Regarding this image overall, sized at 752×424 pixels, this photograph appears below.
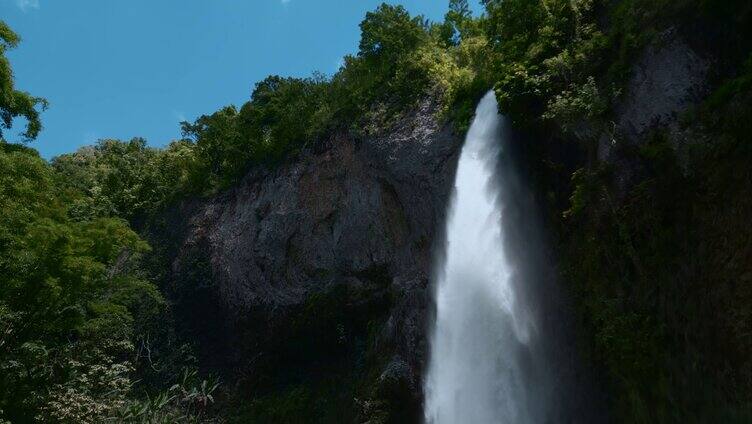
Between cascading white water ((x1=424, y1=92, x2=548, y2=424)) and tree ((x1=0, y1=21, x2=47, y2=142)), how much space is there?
32.7 ft

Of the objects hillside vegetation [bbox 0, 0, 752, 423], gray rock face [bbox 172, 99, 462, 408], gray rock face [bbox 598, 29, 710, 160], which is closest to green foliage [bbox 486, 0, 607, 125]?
hillside vegetation [bbox 0, 0, 752, 423]

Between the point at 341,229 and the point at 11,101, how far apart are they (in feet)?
30.4

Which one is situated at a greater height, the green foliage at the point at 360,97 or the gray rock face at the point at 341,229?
the green foliage at the point at 360,97

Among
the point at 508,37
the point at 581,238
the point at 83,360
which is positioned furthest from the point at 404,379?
the point at 83,360

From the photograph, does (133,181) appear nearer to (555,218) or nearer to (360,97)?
(360,97)

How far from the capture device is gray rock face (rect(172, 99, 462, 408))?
1638 cm

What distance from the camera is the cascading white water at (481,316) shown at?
11930mm

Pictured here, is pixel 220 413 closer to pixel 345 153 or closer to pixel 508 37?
pixel 345 153

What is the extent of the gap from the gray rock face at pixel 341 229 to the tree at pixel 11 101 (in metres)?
8.20

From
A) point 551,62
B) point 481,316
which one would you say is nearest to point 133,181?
point 481,316

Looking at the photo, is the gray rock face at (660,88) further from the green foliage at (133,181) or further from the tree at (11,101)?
the green foliage at (133,181)

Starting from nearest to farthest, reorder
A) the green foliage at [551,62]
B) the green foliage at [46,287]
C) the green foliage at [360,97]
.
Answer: the green foliage at [551,62] → the green foliage at [46,287] → the green foliage at [360,97]

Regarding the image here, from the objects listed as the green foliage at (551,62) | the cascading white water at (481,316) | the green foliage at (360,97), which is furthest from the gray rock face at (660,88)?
the green foliage at (360,97)

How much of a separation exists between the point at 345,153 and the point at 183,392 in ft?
29.6
